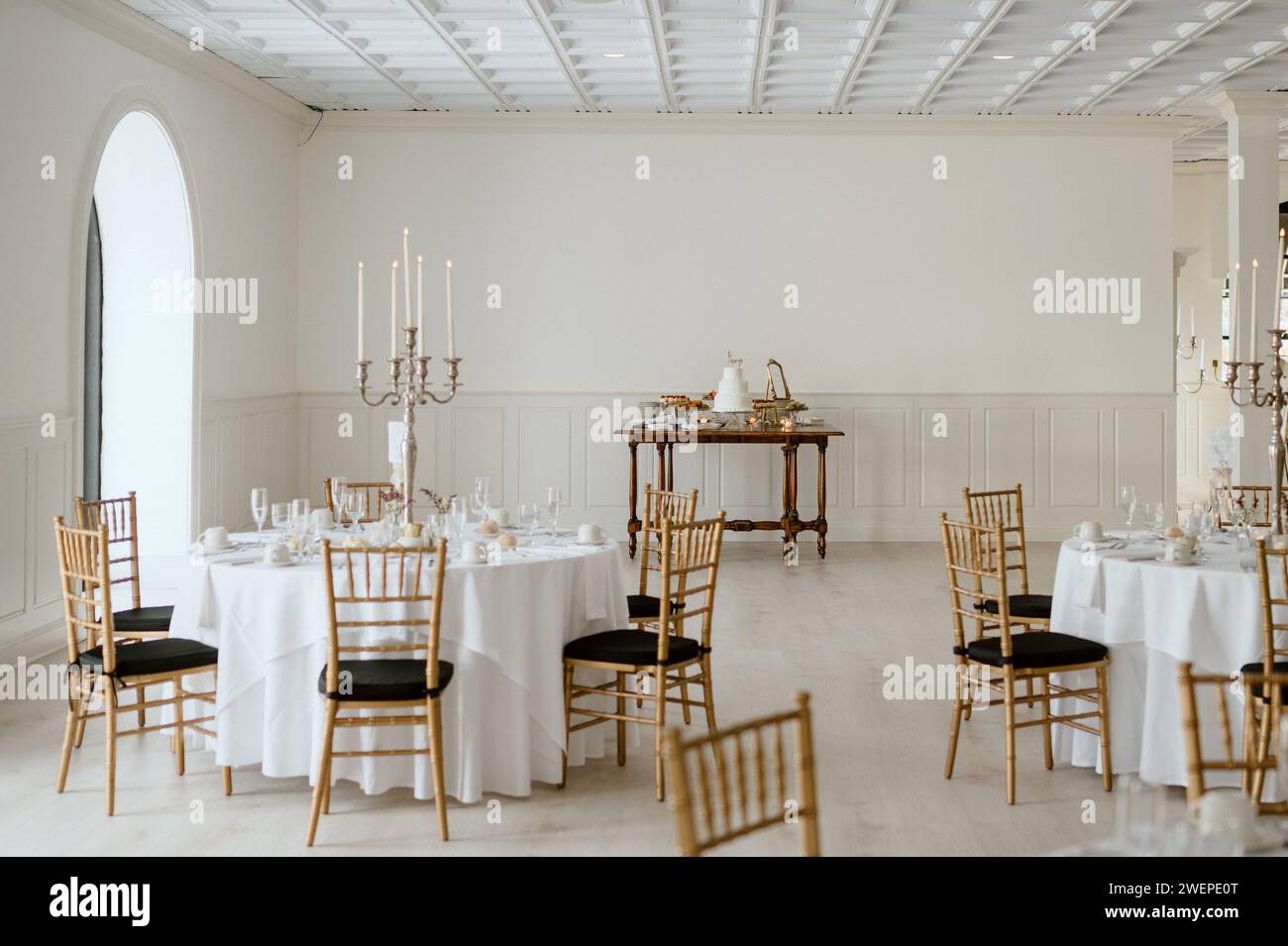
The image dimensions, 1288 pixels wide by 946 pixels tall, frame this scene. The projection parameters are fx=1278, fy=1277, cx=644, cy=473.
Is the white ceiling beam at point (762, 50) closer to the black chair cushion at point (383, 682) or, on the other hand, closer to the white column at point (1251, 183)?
the white column at point (1251, 183)

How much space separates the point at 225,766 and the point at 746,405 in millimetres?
6314

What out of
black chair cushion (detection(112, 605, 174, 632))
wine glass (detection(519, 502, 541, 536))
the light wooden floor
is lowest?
the light wooden floor

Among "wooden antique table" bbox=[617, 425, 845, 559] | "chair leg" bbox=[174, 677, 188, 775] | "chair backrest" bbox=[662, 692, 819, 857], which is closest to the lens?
"chair backrest" bbox=[662, 692, 819, 857]

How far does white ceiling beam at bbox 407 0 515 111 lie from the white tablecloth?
5.33 m

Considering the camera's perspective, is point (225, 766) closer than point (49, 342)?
Yes

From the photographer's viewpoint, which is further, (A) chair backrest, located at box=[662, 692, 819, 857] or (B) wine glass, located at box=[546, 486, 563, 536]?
(B) wine glass, located at box=[546, 486, 563, 536]

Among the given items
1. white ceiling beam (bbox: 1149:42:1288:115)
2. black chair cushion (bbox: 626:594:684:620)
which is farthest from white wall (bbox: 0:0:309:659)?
white ceiling beam (bbox: 1149:42:1288:115)

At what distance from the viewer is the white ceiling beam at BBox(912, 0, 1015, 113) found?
7972 millimetres

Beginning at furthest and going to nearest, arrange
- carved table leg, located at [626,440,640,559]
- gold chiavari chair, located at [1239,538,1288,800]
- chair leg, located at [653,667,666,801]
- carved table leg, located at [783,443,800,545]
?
1. carved table leg, located at [626,440,640,559]
2. carved table leg, located at [783,443,800,545]
3. chair leg, located at [653,667,666,801]
4. gold chiavari chair, located at [1239,538,1288,800]

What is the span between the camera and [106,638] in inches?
176

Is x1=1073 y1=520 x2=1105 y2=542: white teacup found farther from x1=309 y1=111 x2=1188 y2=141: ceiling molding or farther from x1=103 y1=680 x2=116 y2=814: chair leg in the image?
x1=309 y1=111 x2=1188 y2=141: ceiling molding
